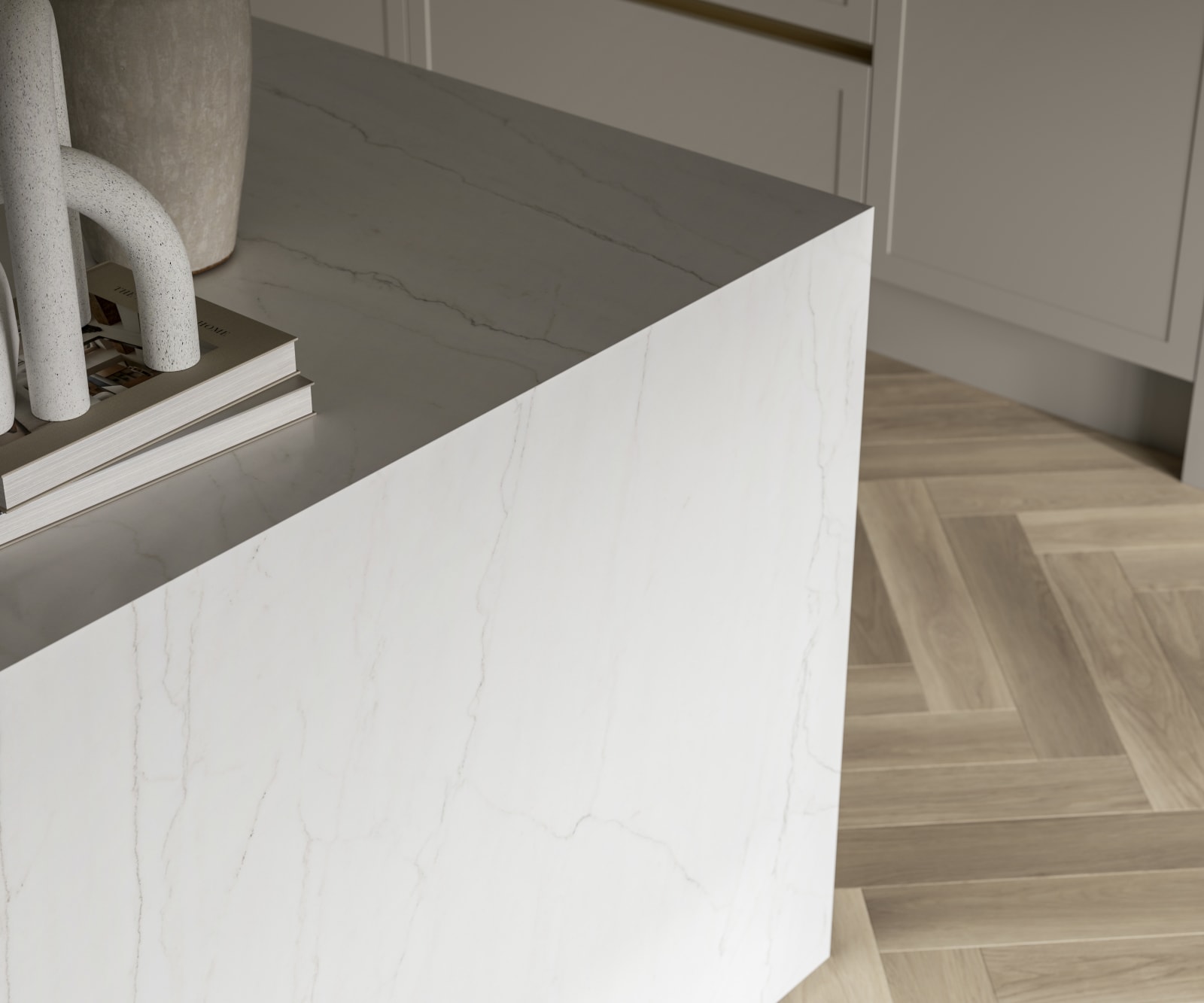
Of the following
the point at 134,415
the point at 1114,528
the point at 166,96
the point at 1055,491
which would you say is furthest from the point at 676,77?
the point at 134,415

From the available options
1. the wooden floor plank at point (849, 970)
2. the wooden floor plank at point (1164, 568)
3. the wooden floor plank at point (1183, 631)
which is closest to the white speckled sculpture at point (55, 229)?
the wooden floor plank at point (849, 970)

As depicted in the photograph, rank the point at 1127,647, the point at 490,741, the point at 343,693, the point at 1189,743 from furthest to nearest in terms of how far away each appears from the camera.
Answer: the point at 1127,647 → the point at 1189,743 → the point at 490,741 → the point at 343,693

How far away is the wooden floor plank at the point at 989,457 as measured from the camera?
8.16 feet

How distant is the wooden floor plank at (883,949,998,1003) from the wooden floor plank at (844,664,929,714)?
41 cm

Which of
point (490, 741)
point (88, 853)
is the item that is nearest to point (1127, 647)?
point (490, 741)

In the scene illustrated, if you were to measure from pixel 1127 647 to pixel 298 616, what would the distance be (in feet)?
4.99

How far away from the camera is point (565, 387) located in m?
0.97

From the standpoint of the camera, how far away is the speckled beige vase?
982 mm

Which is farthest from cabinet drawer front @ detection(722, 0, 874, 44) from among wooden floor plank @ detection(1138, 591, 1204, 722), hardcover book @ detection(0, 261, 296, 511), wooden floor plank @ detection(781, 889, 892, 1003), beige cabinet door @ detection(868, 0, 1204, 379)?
hardcover book @ detection(0, 261, 296, 511)

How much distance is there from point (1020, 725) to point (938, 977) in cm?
45

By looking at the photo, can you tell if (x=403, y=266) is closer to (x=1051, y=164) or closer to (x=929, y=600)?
(x=929, y=600)

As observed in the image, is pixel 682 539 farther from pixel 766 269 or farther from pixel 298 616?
pixel 298 616

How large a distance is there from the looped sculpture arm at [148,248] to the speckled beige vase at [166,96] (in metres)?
0.18

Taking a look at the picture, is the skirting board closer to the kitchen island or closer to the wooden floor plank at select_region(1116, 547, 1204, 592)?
the wooden floor plank at select_region(1116, 547, 1204, 592)
